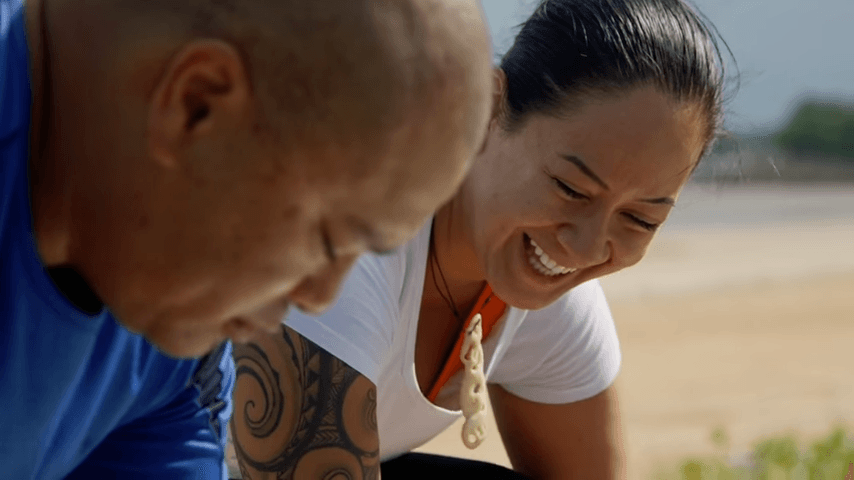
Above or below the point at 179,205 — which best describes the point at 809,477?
below

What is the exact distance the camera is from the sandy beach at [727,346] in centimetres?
567

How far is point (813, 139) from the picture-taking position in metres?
47.1

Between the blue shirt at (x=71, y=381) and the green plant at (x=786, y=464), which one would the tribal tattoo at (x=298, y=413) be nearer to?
the blue shirt at (x=71, y=381)

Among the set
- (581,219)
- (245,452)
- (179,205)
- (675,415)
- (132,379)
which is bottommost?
(675,415)

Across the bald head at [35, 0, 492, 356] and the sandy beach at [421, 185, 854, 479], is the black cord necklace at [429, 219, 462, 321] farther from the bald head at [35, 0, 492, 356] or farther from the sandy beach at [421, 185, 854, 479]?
the bald head at [35, 0, 492, 356]

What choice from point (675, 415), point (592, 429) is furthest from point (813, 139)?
point (592, 429)

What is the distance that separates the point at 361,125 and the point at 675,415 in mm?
5290

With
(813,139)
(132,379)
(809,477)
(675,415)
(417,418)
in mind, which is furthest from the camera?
(813,139)

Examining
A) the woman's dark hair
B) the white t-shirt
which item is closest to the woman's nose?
the woman's dark hair

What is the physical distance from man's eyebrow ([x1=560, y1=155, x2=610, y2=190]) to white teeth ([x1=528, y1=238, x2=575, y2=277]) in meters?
0.21

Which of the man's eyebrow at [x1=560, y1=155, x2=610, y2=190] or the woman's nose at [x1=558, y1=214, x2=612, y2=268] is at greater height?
the man's eyebrow at [x1=560, y1=155, x2=610, y2=190]

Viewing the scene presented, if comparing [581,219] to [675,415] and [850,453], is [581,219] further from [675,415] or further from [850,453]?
[675,415]

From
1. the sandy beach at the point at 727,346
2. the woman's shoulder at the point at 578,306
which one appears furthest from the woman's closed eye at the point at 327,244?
the sandy beach at the point at 727,346

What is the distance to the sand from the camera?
224 inches
